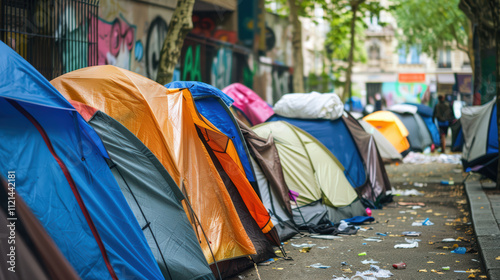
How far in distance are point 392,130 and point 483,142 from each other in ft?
25.7

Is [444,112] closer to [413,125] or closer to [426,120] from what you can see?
[413,125]

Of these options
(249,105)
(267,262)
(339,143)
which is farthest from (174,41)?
(249,105)

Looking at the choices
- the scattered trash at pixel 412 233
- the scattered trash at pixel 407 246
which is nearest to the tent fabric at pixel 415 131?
the scattered trash at pixel 412 233

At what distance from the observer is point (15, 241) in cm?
379

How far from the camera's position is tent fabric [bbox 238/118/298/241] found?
7.43 m

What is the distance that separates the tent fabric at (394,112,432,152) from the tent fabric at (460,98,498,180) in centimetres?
878

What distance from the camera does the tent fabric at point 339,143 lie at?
1012 centimetres

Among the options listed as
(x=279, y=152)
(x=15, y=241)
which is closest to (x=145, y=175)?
(x=15, y=241)

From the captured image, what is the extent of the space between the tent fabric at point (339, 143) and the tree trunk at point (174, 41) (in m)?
2.41

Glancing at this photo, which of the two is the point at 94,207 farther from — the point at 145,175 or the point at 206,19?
the point at 206,19

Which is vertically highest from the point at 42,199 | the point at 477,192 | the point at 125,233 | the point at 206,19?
the point at 206,19

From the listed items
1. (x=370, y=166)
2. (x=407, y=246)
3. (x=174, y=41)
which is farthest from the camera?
(x=370, y=166)

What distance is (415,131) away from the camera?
21312 mm

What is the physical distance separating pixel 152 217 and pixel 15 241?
1.40 meters
